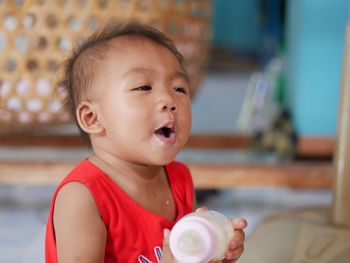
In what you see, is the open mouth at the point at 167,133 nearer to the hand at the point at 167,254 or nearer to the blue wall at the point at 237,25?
the hand at the point at 167,254

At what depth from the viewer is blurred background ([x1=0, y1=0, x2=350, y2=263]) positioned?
1122 millimetres

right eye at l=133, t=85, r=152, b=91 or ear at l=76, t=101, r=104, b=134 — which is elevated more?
right eye at l=133, t=85, r=152, b=91

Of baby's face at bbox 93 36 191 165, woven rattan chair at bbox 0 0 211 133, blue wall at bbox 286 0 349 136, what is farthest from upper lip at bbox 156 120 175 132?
blue wall at bbox 286 0 349 136

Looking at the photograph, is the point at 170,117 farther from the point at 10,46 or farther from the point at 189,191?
the point at 10,46

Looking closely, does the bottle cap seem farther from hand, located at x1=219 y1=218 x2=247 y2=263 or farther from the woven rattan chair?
the woven rattan chair

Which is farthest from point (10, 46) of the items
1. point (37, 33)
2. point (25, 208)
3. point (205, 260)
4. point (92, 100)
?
point (205, 260)

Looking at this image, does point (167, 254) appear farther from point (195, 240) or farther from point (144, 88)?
point (144, 88)

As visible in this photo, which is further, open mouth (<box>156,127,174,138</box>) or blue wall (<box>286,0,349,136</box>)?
blue wall (<box>286,0,349,136</box>)

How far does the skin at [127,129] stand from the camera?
1.85 feet

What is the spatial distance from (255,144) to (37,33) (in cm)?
65

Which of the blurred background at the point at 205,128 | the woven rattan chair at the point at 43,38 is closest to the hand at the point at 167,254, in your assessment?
the blurred background at the point at 205,128

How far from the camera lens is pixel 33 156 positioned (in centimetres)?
164

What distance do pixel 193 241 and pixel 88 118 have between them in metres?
0.22

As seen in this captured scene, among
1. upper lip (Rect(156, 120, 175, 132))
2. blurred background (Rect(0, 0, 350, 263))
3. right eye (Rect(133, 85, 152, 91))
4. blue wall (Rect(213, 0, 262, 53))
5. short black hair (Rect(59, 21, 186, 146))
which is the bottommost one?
blue wall (Rect(213, 0, 262, 53))
